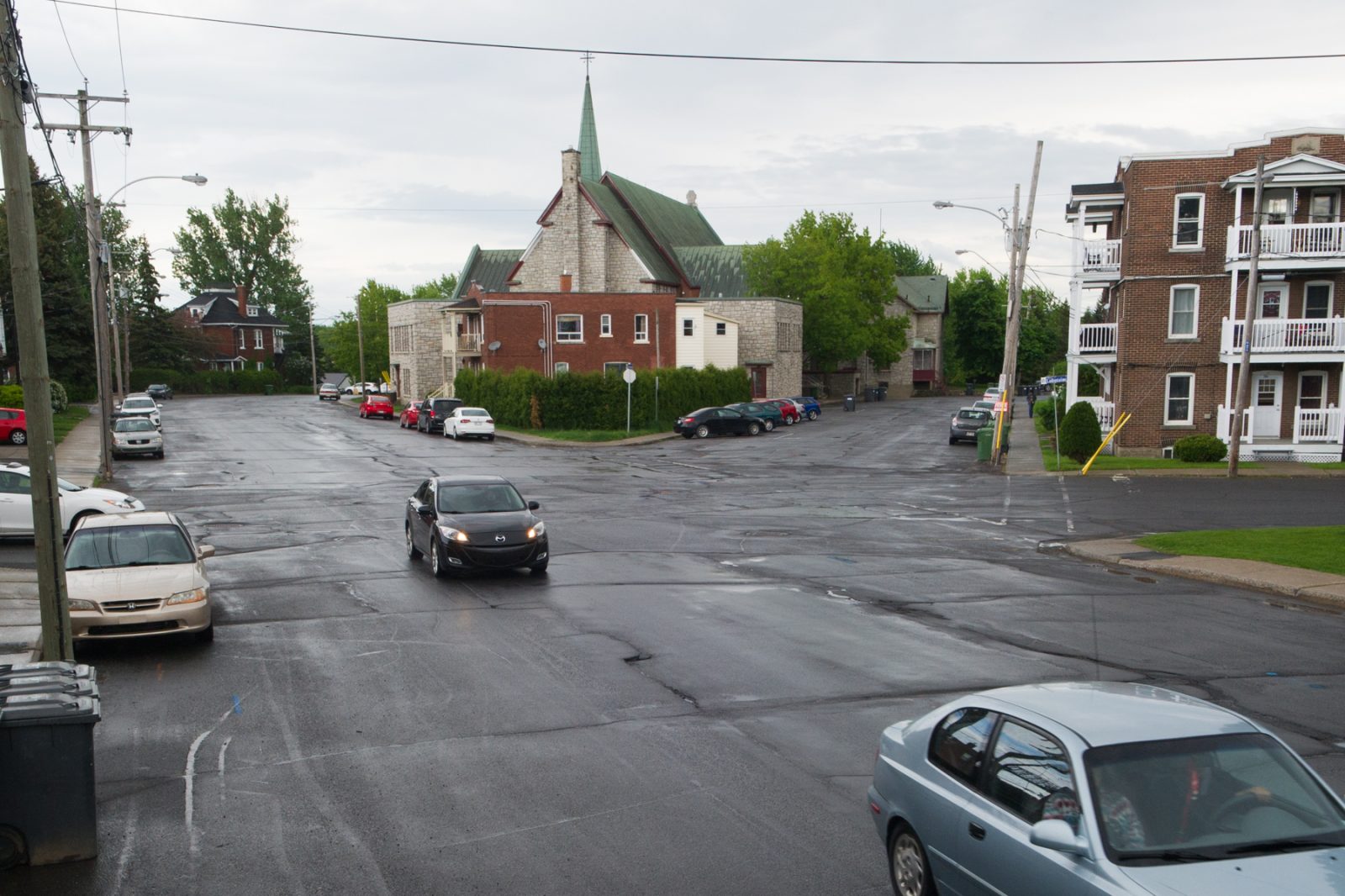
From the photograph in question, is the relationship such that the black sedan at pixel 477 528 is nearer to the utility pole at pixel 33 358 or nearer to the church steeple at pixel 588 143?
the utility pole at pixel 33 358

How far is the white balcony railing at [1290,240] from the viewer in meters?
36.7

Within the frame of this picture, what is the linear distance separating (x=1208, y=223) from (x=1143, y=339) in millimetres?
4472

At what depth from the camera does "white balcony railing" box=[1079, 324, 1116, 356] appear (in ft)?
134

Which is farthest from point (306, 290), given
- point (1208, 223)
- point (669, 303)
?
point (1208, 223)

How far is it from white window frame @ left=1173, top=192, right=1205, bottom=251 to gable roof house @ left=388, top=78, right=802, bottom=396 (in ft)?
100

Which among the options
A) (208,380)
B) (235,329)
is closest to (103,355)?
(208,380)

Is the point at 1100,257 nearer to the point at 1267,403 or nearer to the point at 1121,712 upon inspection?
the point at 1267,403

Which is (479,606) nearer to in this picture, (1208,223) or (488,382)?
(1208,223)

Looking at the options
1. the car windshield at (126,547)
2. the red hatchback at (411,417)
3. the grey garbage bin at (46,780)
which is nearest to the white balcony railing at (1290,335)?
the car windshield at (126,547)

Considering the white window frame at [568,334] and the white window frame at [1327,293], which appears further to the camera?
the white window frame at [568,334]

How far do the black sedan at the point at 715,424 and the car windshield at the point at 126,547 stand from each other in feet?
134

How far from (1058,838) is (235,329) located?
125 meters

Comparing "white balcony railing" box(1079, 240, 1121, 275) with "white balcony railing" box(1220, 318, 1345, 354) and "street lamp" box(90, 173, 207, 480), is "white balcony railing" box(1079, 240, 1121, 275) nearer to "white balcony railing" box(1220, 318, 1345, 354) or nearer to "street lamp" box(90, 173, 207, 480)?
"white balcony railing" box(1220, 318, 1345, 354)

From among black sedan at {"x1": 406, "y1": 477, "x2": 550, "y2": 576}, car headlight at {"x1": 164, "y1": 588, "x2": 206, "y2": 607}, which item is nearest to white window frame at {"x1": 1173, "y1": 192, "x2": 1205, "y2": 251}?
black sedan at {"x1": 406, "y1": 477, "x2": 550, "y2": 576}
